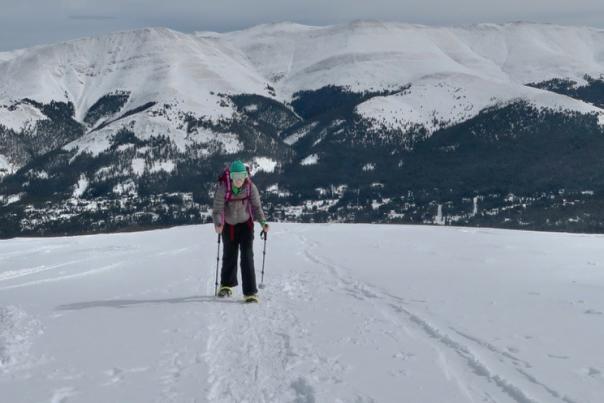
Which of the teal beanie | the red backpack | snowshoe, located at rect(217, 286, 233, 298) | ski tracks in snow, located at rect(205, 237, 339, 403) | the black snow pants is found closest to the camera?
ski tracks in snow, located at rect(205, 237, 339, 403)

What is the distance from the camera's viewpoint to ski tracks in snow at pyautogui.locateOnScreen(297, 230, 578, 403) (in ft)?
21.6

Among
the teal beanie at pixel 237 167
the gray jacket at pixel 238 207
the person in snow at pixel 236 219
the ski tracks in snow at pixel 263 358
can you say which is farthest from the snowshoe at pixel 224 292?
the teal beanie at pixel 237 167

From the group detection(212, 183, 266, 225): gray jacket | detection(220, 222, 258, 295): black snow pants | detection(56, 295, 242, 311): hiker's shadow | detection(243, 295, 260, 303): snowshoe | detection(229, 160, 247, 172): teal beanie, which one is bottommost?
detection(56, 295, 242, 311): hiker's shadow

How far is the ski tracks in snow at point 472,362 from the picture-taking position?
21.6 feet

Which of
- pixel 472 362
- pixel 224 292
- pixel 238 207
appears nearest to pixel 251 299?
pixel 224 292

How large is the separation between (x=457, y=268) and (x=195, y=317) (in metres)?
8.55

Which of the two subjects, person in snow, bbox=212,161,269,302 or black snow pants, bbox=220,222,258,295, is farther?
black snow pants, bbox=220,222,258,295

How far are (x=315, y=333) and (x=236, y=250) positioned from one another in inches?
147

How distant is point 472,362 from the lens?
25.1 feet

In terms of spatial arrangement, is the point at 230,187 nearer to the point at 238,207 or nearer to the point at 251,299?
the point at 238,207

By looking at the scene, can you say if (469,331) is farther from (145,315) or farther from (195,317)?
(145,315)

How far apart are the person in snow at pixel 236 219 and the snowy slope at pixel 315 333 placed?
0.42m

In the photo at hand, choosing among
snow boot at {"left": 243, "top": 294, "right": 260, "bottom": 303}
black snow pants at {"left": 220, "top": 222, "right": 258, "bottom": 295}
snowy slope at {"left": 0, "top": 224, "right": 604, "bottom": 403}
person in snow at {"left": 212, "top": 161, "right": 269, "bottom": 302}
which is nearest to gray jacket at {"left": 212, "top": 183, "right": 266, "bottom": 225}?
person in snow at {"left": 212, "top": 161, "right": 269, "bottom": 302}

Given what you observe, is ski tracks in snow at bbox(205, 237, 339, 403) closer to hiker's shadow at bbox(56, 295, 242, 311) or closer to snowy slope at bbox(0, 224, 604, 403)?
snowy slope at bbox(0, 224, 604, 403)
